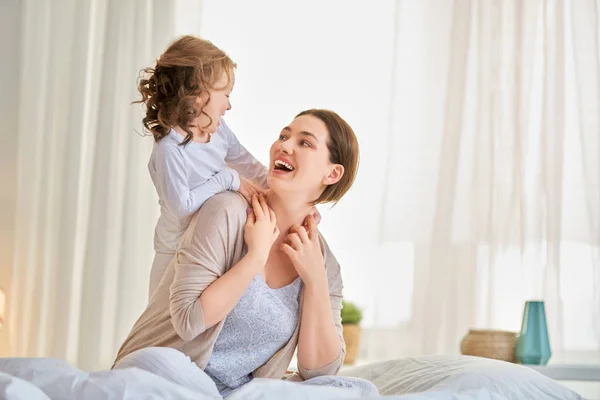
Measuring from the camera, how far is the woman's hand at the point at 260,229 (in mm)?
1941

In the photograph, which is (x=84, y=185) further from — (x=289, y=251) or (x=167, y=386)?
(x=167, y=386)

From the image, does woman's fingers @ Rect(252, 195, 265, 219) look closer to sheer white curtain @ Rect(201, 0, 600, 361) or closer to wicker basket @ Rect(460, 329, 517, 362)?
wicker basket @ Rect(460, 329, 517, 362)

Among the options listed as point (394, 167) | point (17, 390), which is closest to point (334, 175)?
point (17, 390)

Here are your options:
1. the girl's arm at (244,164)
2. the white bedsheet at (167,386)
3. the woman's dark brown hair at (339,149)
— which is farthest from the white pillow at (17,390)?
the girl's arm at (244,164)

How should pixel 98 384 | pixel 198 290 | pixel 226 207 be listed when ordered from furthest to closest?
1. pixel 226 207
2. pixel 198 290
3. pixel 98 384

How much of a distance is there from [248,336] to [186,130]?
518 mm

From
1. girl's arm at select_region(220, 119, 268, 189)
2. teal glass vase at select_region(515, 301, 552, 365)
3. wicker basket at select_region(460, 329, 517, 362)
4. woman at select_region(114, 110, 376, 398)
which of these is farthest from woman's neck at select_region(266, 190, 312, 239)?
teal glass vase at select_region(515, 301, 552, 365)

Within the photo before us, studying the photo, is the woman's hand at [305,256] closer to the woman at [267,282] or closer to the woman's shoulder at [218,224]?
the woman at [267,282]

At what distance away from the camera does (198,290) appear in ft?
6.21

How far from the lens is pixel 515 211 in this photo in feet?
13.5

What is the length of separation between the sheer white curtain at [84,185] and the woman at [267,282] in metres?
2.05

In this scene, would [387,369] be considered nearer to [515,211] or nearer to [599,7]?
[515,211]

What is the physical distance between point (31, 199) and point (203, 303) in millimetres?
2540

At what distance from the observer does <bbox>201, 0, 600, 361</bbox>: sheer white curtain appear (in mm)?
4098
